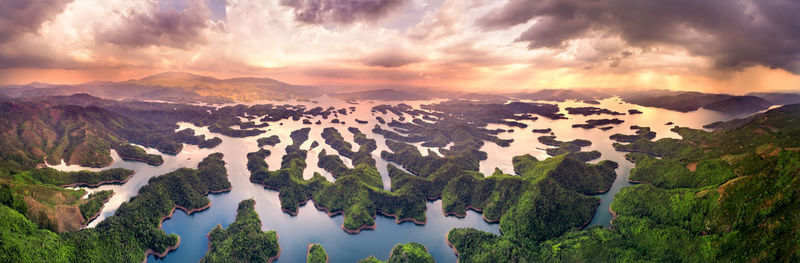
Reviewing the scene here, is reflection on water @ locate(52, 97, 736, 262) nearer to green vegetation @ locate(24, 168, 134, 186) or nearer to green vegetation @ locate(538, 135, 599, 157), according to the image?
green vegetation @ locate(24, 168, 134, 186)

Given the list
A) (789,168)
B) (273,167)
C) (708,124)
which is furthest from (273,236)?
(708,124)

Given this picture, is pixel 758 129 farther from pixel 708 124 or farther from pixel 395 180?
pixel 395 180

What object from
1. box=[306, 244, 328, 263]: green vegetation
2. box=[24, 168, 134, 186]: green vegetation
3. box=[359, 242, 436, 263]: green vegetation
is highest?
box=[24, 168, 134, 186]: green vegetation

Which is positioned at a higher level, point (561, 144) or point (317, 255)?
point (561, 144)

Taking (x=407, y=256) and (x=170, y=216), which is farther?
(x=170, y=216)

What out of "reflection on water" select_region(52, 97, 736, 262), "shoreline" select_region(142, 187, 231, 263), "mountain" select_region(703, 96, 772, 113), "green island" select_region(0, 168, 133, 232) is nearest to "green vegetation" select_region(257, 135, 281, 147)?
"reflection on water" select_region(52, 97, 736, 262)

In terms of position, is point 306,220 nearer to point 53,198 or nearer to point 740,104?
point 53,198

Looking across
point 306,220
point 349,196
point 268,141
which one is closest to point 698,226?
point 349,196
